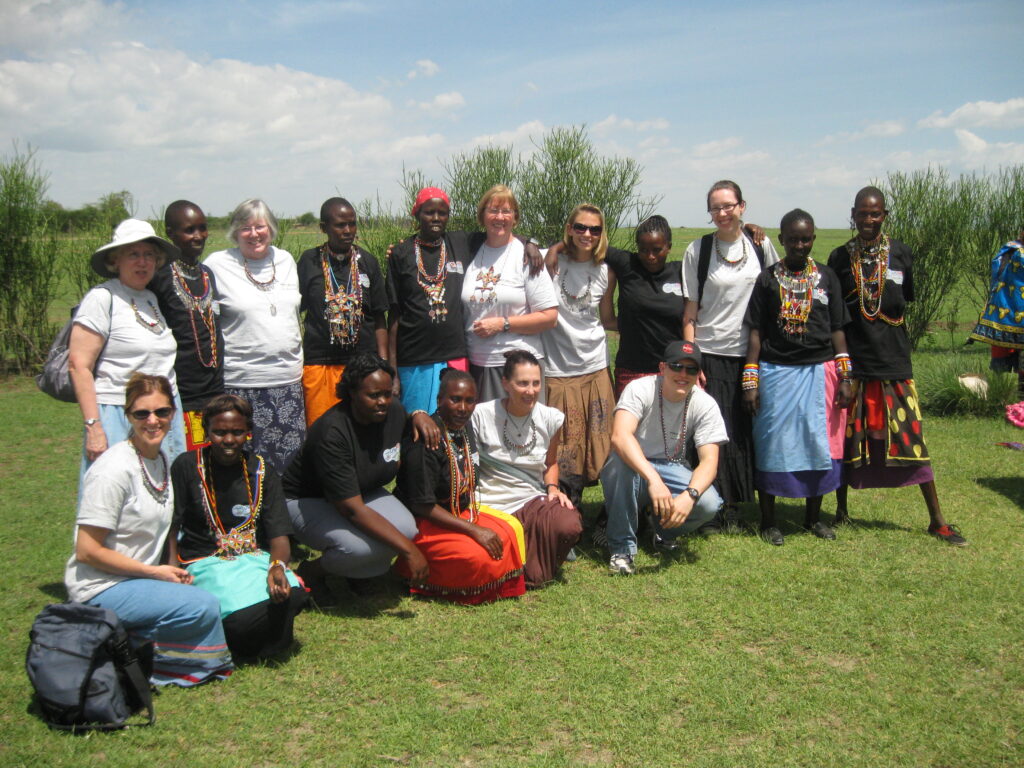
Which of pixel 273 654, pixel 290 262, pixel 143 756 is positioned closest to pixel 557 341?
pixel 290 262

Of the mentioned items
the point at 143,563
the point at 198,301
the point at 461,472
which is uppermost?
the point at 198,301

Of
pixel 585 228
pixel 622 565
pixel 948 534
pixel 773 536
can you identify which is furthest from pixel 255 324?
pixel 948 534

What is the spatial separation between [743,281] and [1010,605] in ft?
7.70

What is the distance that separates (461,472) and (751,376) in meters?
1.98

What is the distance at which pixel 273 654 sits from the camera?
3.87 m

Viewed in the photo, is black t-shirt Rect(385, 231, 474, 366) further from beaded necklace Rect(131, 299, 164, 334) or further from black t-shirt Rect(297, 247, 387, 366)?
beaded necklace Rect(131, 299, 164, 334)

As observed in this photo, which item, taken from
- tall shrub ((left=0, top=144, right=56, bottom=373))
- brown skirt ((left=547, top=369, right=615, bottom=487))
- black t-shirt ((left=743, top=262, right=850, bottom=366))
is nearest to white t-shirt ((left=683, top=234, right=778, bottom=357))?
black t-shirt ((left=743, top=262, right=850, bottom=366))

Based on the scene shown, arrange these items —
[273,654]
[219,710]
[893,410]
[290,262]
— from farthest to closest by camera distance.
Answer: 1. [893,410]
2. [290,262]
3. [273,654]
4. [219,710]

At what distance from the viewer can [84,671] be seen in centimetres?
316

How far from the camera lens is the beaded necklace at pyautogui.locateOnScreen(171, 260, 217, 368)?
437cm

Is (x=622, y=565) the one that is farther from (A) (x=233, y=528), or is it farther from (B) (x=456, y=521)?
(A) (x=233, y=528)

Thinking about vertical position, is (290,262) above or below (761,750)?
above

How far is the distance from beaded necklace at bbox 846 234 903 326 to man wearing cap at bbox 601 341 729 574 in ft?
3.87

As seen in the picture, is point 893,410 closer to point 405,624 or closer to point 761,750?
point 761,750
